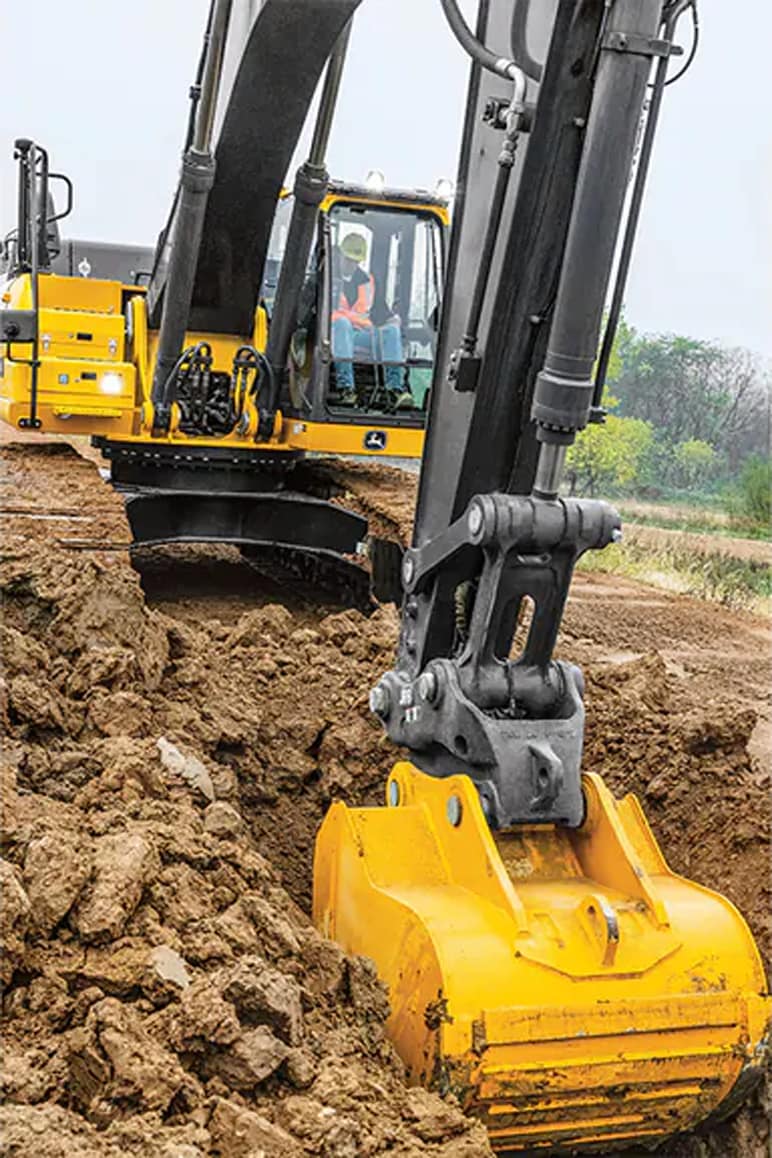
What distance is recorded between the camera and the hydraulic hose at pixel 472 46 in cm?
309

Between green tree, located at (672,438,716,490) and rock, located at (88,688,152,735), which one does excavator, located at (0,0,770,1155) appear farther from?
green tree, located at (672,438,716,490)

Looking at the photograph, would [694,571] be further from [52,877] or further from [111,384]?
[52,877]

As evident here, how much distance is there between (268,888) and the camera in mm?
3012

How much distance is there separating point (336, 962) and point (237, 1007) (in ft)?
1.47

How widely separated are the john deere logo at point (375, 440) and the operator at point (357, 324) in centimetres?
24

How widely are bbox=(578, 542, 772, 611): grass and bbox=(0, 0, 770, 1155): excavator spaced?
946cm

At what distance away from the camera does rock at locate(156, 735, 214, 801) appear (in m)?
3.36

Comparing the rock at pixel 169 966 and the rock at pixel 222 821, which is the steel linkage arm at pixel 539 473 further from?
the rock at pixel 169 966

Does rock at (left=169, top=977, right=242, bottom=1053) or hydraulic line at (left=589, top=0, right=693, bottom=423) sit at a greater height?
hydraulic line at (left=589, top=0, right=693, bottom=423)

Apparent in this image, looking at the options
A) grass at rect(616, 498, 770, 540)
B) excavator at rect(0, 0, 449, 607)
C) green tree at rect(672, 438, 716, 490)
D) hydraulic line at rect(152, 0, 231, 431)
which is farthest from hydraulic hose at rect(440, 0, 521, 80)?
green tree at rect(672, 438, 716, 490)

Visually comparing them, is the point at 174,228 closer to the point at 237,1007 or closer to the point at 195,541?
the point at 195,541

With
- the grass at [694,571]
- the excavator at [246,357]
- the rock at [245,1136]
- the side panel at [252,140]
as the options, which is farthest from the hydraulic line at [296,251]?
the grass at [694,571]

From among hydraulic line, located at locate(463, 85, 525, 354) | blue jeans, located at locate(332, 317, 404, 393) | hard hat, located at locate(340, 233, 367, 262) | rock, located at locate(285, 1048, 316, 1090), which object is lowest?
rock, located at locate(285, 1048, 316, 1090)

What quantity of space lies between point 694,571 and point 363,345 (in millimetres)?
6930
